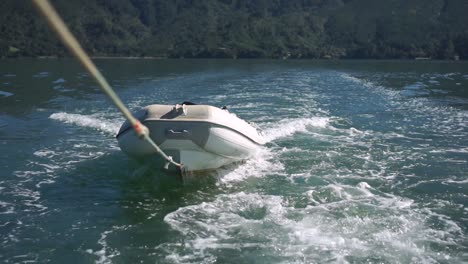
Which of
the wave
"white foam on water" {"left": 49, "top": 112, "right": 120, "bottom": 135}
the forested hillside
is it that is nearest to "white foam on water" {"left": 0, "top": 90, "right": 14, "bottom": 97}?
the wave

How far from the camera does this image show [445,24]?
129375 mm

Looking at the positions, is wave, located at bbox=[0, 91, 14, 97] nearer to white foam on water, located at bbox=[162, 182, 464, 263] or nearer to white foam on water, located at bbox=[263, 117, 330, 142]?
white foam on water, located at bbox=[263, 117, 330, 142]

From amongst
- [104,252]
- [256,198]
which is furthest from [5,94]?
[104,252]

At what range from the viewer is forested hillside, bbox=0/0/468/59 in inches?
5020

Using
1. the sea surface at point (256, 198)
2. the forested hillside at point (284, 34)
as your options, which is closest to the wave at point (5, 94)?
the sea surface at point (256, 198)

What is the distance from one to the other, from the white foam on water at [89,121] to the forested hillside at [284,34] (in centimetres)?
10417

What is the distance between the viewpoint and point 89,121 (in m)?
20.4

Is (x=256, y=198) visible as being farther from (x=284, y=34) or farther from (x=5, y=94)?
(x=284, y=34)

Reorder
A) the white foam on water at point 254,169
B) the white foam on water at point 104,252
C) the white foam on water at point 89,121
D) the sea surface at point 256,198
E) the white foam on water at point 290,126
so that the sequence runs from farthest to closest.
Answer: the white foam on water at point 89,121
the white foam on water at point 290,126
the white foam on water at point 254,169
the sea surface at point 256,198
the white foam on water at point 104,252

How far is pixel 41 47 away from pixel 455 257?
151 meters

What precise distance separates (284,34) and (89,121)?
143442 mm

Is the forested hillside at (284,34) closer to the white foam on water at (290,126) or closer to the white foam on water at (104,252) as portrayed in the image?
the white foam on water at (290,126)

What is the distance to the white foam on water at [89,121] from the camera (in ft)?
61.9

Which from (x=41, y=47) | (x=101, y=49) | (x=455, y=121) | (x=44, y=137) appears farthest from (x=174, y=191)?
(x=101, y=49)
